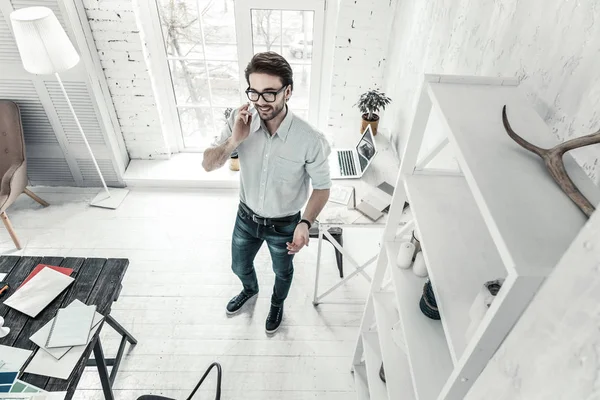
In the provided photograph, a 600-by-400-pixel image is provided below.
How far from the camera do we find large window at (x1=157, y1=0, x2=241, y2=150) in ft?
9.97

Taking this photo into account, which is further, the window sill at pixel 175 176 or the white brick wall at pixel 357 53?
the window sill at pixel 175 176

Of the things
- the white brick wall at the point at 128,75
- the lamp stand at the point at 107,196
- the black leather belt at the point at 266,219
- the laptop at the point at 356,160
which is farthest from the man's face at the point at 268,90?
the lamp stand at the point at 107,196

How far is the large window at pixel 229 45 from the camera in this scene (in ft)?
9.88

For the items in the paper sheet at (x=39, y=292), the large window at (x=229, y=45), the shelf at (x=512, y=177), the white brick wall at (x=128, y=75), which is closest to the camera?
the shelf at (x=512, y=177)

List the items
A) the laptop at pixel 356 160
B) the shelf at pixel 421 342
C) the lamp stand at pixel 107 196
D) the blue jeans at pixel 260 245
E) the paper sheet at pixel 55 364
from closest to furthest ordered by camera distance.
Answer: the shelf at pixel 421 342 < the paper sheet at pixel 55 364 < the blue jeans at pixel 260 245 < the laptop at pixel 356 160 < the lamp stand at pixel 107 196

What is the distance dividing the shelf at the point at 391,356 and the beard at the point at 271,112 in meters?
0.95

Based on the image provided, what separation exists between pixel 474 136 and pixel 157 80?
3.01m

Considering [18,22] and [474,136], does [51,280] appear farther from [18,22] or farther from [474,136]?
[474,136]

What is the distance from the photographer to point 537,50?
1.26 m

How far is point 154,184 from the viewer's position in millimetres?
3600

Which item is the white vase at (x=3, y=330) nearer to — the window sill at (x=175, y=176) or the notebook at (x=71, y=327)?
the notebook at (x=71, y=327)

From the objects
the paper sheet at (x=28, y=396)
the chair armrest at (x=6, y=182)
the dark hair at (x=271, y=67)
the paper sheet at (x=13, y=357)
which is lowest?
the chair armrest at (x=6, y=182)

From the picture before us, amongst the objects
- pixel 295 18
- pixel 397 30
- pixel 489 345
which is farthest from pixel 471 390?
pixel 295 18

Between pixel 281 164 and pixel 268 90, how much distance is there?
0.37m
